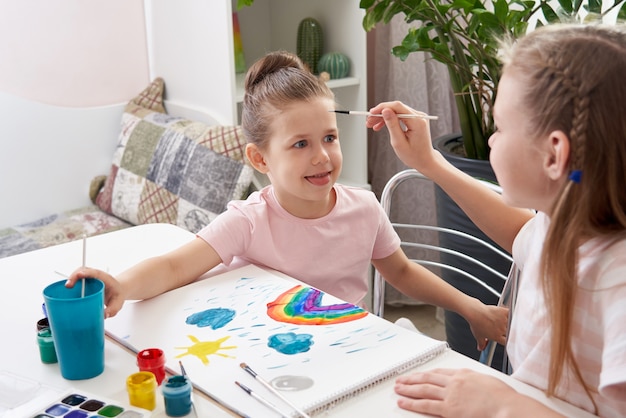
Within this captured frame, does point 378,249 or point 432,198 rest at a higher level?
point 378,249

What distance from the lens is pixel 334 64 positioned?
246cm

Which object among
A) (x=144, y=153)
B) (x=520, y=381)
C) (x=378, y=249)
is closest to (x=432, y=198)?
(x=144, y=153)

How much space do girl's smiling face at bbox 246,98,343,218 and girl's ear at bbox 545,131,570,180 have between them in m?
0.54

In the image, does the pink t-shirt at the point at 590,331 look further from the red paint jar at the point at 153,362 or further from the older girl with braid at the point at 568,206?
the red paint jar at the point at 153,362

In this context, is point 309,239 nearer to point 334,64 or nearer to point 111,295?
point 111,295

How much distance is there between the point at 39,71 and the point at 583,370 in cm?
216

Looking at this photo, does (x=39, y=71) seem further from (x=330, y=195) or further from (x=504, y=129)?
(x=504, y=129)

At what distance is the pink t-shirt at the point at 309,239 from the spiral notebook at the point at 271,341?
10cm

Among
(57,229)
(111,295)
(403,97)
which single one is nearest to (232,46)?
(403,97)

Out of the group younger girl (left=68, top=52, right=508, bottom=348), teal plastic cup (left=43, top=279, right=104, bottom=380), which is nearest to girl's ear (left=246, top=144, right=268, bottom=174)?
younger girl (left=68, top=52, right=508, bottom=348)

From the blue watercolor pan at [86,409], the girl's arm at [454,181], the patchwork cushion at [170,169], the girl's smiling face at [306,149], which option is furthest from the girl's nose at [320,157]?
the patchwork cushion at [170,169]

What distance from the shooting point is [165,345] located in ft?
3.47

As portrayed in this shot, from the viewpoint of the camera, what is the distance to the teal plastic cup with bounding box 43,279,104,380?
96 centimetres

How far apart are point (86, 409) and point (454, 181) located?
723mm
